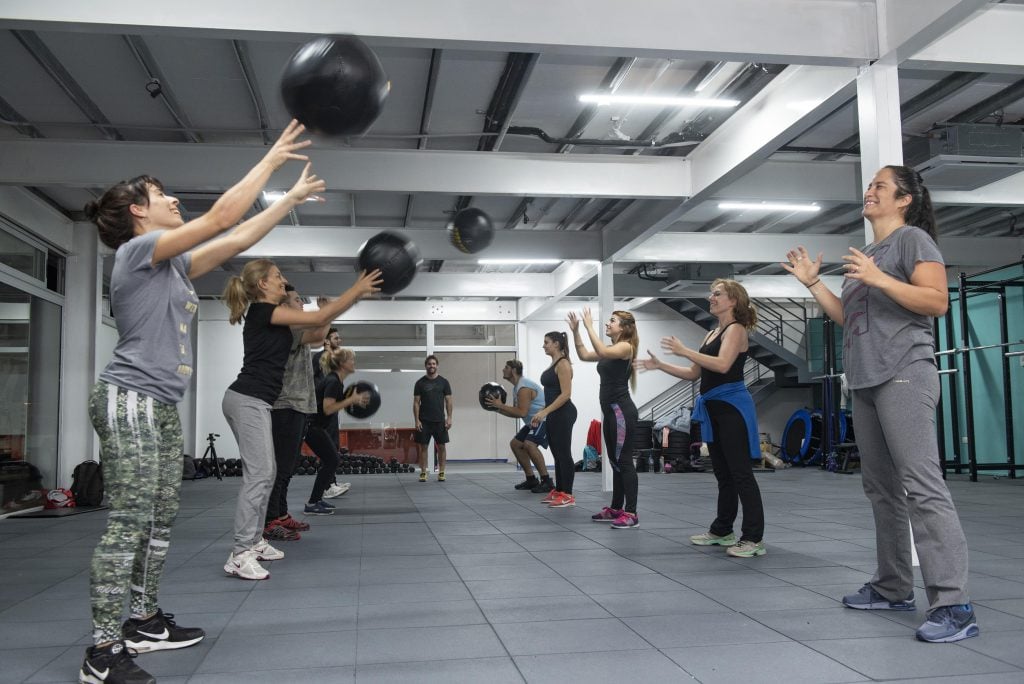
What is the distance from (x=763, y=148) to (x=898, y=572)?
155 inches

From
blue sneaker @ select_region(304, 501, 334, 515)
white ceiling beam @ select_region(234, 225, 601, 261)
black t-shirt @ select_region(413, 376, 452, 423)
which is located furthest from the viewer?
black t-shirt @ select_region(413, 376, 452, 423)

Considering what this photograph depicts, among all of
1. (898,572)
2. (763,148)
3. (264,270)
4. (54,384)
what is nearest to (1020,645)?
(898,572)

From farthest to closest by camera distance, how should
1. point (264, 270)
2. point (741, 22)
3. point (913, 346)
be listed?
point (741, 22), point (264, 270), point (913, 346)

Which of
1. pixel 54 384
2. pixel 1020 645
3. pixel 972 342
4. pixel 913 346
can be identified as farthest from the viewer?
pixel 972 342

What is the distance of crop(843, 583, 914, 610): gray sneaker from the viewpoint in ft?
10.2

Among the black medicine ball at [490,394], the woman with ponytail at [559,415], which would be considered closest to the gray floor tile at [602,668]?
the woman with ponytail at [559,415]

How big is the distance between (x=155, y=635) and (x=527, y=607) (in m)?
1.39

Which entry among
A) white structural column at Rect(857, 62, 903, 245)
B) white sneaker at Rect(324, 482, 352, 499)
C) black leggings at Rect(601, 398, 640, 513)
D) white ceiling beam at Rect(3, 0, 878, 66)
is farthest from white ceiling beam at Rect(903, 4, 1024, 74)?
white sneaker at Rect(324, 482, 352, 499)

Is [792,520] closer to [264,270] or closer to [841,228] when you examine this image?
[264,270]

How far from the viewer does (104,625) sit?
→ 2.33 meters

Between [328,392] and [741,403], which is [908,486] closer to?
[741,403]

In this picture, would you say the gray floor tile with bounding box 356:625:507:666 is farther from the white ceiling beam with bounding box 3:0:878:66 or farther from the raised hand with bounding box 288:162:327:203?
the white ceiling beam with bounding box 3:0:878:66

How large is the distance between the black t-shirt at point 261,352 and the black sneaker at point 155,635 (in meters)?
1.35

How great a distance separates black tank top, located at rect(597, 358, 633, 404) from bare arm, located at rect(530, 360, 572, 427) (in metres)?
1.16
